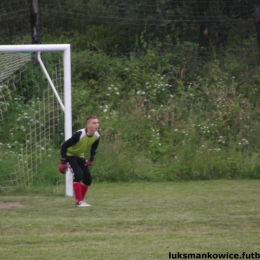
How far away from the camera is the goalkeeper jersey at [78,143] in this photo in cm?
1007

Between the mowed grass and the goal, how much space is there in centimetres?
96

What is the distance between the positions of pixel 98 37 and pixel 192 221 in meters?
12.8

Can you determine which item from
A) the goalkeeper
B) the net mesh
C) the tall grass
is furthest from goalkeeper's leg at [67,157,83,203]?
the tall grass

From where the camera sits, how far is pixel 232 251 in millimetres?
6746

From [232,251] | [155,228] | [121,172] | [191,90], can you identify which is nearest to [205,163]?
[121,172]

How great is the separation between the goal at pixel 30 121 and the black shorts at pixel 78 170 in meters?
2.23

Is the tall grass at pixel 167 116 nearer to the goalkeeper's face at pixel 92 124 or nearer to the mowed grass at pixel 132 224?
the mowed grass at pixel 132 224

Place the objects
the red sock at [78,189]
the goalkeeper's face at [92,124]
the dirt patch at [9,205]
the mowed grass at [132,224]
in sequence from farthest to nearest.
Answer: the dirt patch at [9,205] < the red sock at [78,189] < the goalkeeper's face at [92,124] < the mowed grass at [132,224]

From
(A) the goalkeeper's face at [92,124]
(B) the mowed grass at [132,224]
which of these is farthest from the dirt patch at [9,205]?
(A) the goalkeeper's face at [92,124]

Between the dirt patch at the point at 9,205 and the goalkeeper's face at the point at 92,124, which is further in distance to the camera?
the dirt patch at the point at 9,205

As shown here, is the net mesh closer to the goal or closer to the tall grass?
the goal

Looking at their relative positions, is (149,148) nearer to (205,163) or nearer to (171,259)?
(205,163)

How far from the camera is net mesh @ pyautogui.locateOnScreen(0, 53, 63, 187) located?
513 inches

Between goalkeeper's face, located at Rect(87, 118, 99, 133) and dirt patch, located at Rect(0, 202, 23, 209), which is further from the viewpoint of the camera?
dirt patch, located at Rect(0, 202, 23, 209)
